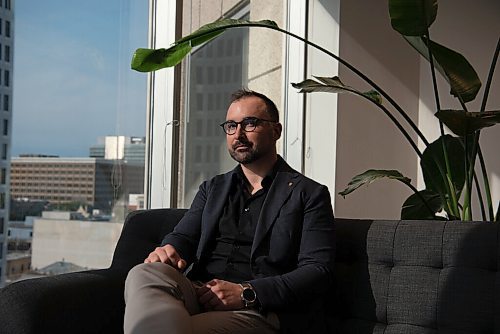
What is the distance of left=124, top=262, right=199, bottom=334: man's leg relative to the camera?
6.42ft

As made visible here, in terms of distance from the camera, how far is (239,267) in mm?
2531

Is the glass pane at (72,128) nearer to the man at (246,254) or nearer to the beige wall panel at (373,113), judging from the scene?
the beige wall panel at (373,113)

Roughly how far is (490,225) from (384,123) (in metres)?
2.32

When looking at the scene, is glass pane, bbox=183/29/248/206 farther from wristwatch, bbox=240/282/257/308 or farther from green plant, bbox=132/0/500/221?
wristwatch, bbox=240/282/257/308

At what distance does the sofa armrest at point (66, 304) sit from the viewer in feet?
6.86

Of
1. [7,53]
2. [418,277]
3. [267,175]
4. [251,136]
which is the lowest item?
[418,277]

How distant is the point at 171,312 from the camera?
1993mm

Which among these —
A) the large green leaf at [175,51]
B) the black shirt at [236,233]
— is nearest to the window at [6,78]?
the large green leaf at [175,51]

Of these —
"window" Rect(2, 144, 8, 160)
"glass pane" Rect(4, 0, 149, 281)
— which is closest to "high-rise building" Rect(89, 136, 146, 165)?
"glass pane" Rect(4, 0, 149, 281)

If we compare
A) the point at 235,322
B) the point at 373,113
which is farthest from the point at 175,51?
the point at 373,113

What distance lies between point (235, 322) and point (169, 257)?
382mm

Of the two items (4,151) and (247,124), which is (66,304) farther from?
(4,151)

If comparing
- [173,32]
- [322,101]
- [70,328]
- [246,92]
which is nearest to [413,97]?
[322,101]

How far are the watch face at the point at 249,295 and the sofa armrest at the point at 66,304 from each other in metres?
0.42
